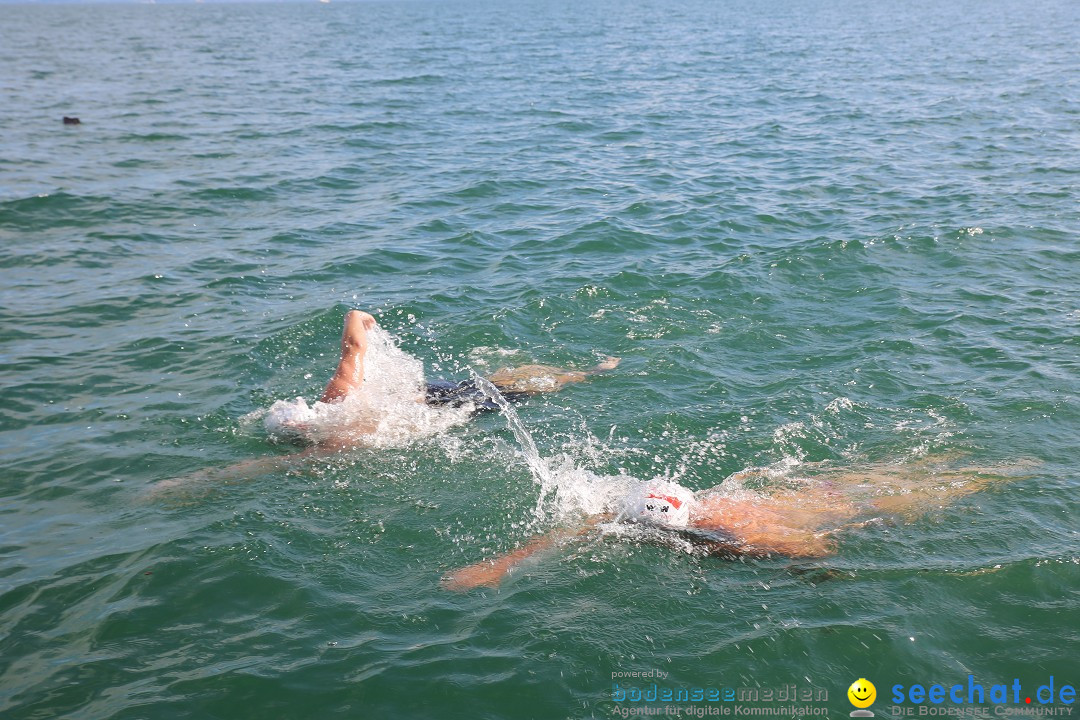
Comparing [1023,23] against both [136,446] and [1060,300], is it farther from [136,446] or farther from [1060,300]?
[136,446]

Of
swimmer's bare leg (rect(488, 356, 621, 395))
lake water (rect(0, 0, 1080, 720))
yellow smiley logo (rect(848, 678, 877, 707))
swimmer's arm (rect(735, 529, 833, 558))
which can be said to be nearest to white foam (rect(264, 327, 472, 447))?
lake water (rect(0, 0, 1080, 720))

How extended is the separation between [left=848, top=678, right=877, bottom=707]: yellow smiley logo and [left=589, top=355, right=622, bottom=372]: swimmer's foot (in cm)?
532

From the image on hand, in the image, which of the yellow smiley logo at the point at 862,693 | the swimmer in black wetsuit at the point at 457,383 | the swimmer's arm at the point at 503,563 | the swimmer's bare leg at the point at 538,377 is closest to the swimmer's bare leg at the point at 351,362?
the swimmer in black wetsuit at the point at 457,383

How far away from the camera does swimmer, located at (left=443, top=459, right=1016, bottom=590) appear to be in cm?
704

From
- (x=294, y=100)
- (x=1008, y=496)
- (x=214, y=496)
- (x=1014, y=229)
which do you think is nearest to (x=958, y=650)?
(x=1008, y=496)

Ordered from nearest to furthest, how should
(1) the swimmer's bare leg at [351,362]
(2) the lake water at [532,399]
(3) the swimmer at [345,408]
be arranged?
(2) the lake water at [532,399], (3) the swimmer at [345,408], (1) the swimmer's bare leg at [351,362]

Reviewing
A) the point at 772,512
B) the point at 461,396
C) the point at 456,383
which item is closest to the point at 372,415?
the point at 461,396

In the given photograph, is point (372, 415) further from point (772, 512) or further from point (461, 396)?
point (772, 512)

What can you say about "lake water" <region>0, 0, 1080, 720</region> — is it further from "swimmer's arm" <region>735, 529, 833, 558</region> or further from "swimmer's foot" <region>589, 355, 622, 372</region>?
"swimmer's foot" <region>589, 355, 622, 372</region>

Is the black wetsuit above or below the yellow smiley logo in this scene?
above

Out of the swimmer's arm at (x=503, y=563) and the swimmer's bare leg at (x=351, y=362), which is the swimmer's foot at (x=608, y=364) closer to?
the swimmer's bare leg at (x=351, y=362)

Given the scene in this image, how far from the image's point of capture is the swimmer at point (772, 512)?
7.04 metres

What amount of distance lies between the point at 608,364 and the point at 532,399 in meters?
1.29

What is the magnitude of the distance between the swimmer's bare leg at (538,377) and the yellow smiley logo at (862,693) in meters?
5.10
